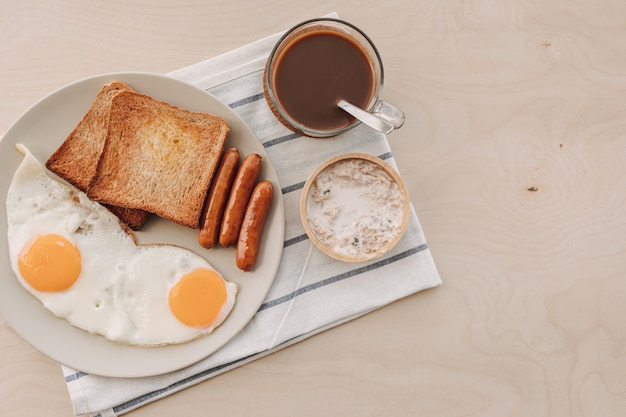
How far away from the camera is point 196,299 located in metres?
2.29

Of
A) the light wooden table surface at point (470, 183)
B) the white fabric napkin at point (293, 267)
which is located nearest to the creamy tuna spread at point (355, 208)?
the white fabric napkin at point (293, 267)

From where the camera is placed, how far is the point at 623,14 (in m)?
2.59

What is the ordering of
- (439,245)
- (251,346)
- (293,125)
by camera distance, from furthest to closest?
(439,245)
(251,346)
(293,125)

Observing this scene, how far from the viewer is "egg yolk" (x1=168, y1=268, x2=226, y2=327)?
2287 millimetres

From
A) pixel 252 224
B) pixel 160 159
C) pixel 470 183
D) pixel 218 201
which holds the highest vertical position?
pixel 160 159

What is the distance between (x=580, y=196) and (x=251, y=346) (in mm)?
1820

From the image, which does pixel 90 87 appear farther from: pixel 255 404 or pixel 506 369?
pixel 506 369

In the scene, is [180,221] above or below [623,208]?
above

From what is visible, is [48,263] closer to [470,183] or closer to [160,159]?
[160,159]

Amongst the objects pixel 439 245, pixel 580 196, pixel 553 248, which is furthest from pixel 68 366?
pixel 580 196

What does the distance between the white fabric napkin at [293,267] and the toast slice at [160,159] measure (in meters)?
0.20

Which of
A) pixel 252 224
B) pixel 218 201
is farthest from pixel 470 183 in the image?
pixel 218 201

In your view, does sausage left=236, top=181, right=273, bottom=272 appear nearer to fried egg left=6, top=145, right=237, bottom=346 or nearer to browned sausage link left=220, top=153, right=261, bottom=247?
browned sausage link left=220, top=153, right=261, bottom=247

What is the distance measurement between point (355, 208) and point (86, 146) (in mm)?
1260
